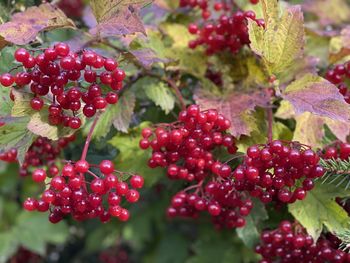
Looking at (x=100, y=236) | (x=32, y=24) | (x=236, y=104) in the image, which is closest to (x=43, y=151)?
(x=32, y=24)

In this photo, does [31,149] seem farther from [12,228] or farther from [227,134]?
[12,228]

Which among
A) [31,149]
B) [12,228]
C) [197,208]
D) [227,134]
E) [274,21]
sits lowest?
[12,228]

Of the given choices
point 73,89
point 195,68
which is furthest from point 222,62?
point 73,89

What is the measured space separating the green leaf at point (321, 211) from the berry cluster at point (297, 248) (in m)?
0.02

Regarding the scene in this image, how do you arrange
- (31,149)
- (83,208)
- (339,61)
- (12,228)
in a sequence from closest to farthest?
(83,208) < (31,149) < (339,61) < (12,228)

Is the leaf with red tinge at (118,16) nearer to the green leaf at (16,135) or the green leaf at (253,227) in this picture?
the green leaf at (16,135)

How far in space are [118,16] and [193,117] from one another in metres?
0.21

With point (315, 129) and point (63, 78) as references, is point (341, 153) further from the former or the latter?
point (63, 78)

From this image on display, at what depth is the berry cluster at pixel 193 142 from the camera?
861mm

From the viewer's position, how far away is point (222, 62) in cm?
114

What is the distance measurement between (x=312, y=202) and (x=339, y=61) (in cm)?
38

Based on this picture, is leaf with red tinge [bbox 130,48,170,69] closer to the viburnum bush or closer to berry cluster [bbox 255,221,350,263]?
the viburnum bush

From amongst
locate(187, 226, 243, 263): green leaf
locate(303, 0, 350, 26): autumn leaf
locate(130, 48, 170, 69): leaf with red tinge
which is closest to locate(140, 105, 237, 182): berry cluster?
locate(130, 48, 170, 69): leaf with red tinge

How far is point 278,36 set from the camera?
864mm
